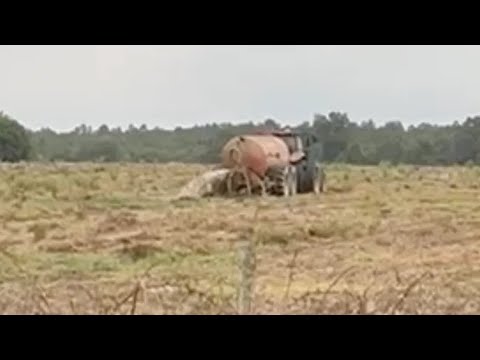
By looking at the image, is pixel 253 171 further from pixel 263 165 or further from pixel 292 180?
pixel 292 180

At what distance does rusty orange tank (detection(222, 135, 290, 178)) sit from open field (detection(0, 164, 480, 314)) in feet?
2.71

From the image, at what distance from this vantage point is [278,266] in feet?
28.4

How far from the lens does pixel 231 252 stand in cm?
948

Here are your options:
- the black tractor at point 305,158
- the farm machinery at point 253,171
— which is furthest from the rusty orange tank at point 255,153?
the black tractor at point 305,158

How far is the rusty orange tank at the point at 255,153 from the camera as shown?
1739cm

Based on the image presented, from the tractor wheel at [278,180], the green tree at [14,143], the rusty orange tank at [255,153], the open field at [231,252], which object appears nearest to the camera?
the open field at [231,252]

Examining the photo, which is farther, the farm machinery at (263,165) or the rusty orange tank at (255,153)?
the farm machinery at (263,165)

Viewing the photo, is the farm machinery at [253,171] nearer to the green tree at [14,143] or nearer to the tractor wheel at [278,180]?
the tractor wheel at [278,180]

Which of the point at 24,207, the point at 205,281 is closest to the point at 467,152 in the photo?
the point at 24,207

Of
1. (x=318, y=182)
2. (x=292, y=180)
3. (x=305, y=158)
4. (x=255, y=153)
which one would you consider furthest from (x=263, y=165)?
(x=318, y=182)

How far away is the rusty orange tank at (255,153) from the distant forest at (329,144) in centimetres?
1629

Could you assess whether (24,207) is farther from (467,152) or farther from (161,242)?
(467,152)
